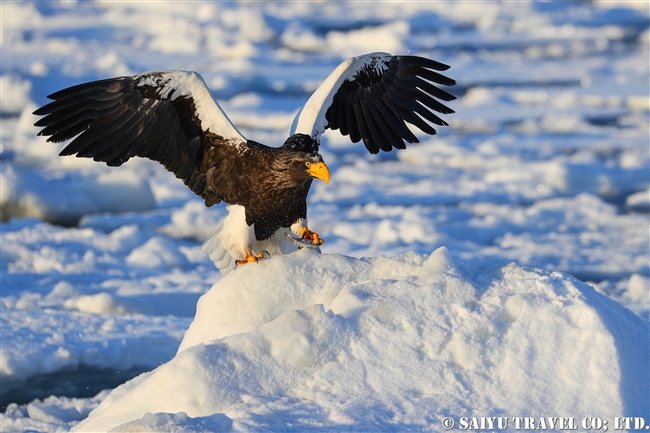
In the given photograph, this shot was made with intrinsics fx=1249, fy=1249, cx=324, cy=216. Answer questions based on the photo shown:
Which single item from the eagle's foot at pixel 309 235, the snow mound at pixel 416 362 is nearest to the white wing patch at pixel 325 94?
the eagle's foot at pixel 309 235

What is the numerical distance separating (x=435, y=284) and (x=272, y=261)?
1.98 feet

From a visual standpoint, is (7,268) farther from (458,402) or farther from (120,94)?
(458,402)

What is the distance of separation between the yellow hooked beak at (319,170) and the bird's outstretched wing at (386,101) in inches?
34.8

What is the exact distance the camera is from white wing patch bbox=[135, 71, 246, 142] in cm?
479

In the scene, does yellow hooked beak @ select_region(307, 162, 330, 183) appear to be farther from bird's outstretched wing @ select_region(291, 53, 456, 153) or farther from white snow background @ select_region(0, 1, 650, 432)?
bird's outstretched wing @ select_region(291, 53, 456, 153)

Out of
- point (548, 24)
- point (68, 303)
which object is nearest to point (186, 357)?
point (68, 303)

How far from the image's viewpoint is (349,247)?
25.8 feet

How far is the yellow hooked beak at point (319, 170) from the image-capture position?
174 inches

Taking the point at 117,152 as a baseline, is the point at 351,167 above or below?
above

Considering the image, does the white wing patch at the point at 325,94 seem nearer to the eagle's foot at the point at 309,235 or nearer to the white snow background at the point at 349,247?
the eagle's foot at the point at 309,235

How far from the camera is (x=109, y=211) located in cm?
880

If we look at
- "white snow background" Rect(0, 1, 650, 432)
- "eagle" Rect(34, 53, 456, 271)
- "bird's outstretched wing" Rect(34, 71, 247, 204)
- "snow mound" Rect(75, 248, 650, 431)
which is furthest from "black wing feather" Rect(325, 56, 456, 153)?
"snow mound" Rect(75, 248, 650, 431)

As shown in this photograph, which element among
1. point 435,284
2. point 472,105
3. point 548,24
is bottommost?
point 435,284

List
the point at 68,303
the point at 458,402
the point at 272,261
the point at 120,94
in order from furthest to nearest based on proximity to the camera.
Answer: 1. the point at 68,303
2. the point at 120,94
3. the point at 272,261
4. the point at 458,402
